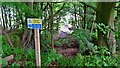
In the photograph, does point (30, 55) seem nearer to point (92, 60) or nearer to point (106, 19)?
point (92, 60)

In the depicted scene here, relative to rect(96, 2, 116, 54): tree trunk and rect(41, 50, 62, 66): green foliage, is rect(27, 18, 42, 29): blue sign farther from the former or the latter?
rect(96, 2, 116, 54): tree trunk

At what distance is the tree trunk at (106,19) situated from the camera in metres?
2.55

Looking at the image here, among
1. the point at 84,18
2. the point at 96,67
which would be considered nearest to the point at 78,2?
the point at 84,18

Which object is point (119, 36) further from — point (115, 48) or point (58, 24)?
point (58, 24)

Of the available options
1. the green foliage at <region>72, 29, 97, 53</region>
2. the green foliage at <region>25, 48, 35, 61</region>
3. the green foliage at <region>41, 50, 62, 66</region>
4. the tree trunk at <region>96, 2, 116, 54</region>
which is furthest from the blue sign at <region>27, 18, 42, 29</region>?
the tree trunk at <region>96, 2, 116, 54</region>

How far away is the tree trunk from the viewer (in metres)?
2.55

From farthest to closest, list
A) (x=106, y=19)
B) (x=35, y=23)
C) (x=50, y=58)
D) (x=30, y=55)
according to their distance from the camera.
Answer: (x=106, y=19)
(x=30, y=55)
(x=50, y=58)
(x=35, y=23)

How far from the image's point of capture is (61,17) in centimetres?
328

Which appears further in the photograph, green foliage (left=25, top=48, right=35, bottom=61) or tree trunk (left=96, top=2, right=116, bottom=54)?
tree trunk (left=96, top=2, right=116, bottom=54)

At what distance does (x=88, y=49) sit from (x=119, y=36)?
412 mm

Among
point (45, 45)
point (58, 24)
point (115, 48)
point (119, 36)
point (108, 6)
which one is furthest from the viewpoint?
point (58, 24)

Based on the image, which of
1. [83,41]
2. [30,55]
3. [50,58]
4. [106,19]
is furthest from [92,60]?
[30,55]

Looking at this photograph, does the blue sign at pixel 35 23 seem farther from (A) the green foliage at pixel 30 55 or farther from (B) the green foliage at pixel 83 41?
(B) the green foliage at pixel 83 41

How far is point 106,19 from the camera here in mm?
2602
